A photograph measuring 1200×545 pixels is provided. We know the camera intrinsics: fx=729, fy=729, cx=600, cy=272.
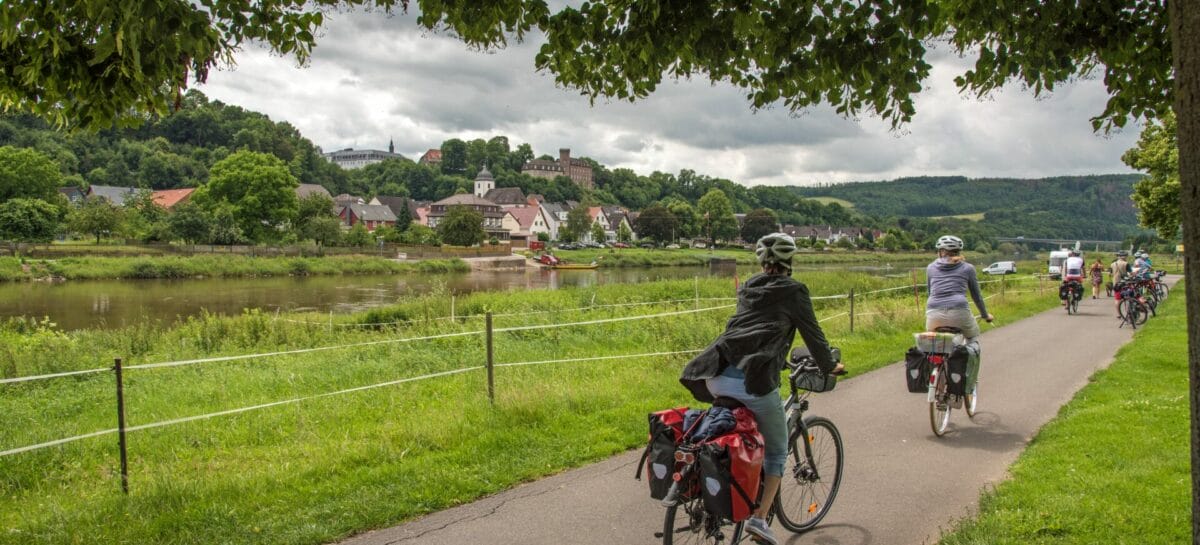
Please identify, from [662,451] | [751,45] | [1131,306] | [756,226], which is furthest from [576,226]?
[662,451]

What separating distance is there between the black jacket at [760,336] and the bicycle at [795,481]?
0.62 ft

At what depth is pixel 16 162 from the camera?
203 feet

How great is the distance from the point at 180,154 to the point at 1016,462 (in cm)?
14382

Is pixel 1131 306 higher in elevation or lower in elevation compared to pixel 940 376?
lower

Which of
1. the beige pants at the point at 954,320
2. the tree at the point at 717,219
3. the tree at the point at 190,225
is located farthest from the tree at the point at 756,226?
the beige pants at the point at 954,320

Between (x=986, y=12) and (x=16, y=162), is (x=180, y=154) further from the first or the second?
(x=986, y=12)

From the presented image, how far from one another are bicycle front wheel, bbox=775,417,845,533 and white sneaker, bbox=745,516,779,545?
1.78 ft

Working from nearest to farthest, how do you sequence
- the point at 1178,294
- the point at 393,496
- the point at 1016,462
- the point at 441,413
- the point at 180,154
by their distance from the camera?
the point at 393,496 < the point at 1016,462 < the point at 441,413 < the point at 1178,294 < the point at 180,154

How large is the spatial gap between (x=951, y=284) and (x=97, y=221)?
237 ft

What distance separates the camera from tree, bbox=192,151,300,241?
70.6 m

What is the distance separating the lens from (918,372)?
7070mm

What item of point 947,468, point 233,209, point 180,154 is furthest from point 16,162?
point 947,468

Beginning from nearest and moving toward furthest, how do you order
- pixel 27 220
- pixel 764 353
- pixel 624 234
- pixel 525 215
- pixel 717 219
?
1. pixel 764 353
2. pixel 27 220
3. pixel 525 215
4. pixel 624 234
5. pixel 717 219

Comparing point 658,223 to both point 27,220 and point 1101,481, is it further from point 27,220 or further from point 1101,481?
point 1101,481
